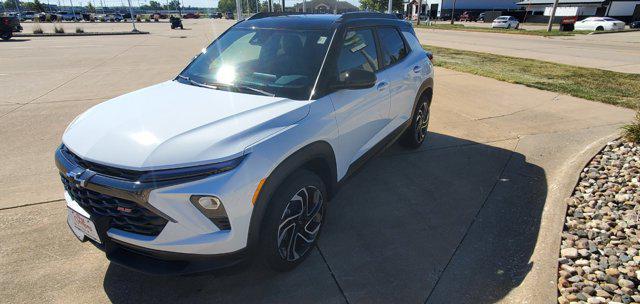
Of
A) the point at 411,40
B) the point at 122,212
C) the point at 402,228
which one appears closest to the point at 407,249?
the point at 402,228

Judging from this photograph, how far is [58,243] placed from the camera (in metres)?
3.14

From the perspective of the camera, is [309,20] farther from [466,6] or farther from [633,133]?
[466,6]

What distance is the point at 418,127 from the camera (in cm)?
511

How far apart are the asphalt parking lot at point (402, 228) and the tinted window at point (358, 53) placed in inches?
51.0

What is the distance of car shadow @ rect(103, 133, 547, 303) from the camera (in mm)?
2648

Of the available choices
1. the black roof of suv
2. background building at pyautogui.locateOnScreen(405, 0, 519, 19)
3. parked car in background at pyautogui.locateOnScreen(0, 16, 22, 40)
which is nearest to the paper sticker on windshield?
the black roof of suv

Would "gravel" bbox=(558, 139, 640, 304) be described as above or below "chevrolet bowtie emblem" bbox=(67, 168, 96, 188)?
below

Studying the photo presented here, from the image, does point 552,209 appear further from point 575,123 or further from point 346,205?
point 575,123

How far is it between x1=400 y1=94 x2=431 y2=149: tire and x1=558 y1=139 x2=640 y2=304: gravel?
74.8 inches

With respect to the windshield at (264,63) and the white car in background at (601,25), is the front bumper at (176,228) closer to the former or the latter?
the windshield at (264,63)

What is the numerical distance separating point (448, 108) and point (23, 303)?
6.86 meters

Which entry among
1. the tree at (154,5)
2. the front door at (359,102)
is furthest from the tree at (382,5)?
the tree at (154,5)

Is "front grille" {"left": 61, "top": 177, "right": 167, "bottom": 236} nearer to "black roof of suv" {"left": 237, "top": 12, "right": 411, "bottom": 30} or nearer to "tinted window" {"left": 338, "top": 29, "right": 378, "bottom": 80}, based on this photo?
"tinted window" {"left": 338, "top": 29, "right": 378, "bottom": 80}

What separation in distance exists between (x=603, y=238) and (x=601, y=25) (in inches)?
1569
